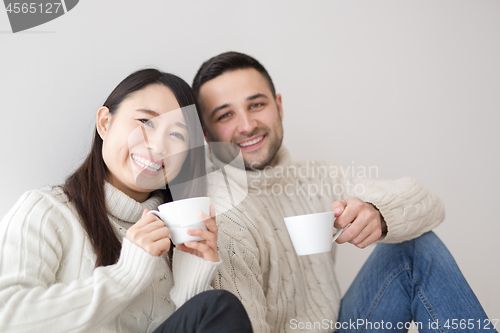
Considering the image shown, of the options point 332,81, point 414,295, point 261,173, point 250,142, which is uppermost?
point 332,81

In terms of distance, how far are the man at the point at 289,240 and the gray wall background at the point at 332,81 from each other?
0.73 feet

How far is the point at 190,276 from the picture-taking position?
812mm

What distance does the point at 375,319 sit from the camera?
3.71 ft

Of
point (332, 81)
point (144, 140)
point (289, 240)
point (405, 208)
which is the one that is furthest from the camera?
point (332, 81)

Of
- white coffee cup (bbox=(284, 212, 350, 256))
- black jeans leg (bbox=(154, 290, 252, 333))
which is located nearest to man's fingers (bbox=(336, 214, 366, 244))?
white coffee cup (bbox=(284, 212, 350, 256))

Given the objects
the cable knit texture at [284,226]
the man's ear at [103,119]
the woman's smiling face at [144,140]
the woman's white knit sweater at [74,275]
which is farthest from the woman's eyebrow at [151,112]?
the cable knit texture at [284,226]

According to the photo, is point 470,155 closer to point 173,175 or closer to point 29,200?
point 173,175

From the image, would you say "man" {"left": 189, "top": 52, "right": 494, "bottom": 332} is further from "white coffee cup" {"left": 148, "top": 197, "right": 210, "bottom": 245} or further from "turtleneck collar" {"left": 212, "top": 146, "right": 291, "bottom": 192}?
"white coffee cup" {"left": 148, "top": 197, "right": 210, "bottom": 245}

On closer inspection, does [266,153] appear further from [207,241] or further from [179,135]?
[207,241]

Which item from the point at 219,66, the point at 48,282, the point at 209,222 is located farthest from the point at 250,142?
the point at 48,282

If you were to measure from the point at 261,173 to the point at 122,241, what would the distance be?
0.54 m

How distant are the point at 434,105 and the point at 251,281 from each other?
1356mm

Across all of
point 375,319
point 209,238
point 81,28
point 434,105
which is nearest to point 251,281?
point 209,238

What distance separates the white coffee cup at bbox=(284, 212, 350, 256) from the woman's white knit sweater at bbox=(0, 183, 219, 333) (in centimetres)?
19
